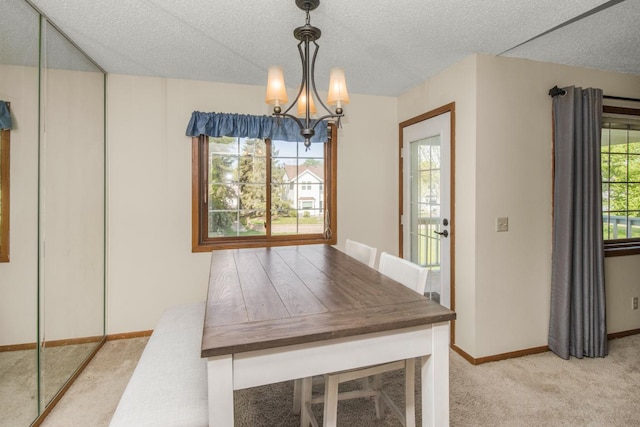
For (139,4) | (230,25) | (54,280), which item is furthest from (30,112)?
(230,25)

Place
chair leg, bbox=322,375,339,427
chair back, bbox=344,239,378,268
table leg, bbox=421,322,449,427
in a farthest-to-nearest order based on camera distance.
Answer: chair back, bbox=344,239,378,268 → chair leg, bbox=322,375,339,427 → table leg, bbox=421,322,449,427

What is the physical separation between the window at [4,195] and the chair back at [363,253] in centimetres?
195

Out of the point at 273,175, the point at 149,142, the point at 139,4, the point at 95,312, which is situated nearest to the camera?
the point at 139,4

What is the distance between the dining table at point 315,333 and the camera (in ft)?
3.42

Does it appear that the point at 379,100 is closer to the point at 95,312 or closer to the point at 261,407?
the point at 261,407

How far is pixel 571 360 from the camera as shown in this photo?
2.52 metres

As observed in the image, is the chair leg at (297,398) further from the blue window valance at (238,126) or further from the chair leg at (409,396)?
the blue window valance at (238,126)

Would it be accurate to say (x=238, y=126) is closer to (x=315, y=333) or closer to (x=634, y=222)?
(x=315, y=333)

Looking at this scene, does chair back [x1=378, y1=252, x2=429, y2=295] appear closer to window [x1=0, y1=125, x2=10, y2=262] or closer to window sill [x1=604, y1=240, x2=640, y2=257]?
window [x1=0, y1=125, x2=10, y2=262]

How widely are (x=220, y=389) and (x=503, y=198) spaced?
2395mm

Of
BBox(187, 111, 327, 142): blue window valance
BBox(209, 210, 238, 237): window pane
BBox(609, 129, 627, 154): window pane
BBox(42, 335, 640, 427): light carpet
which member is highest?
BBox(187, 111, 327, 142): blue window valance

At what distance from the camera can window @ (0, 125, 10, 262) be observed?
5.10ft

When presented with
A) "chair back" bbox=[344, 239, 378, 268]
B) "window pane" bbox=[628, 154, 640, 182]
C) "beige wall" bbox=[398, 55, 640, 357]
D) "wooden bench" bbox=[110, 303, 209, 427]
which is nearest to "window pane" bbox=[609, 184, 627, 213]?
"window pane" bbox=[628, 154, 640, 182]

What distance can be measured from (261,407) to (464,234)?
191 centimetres
